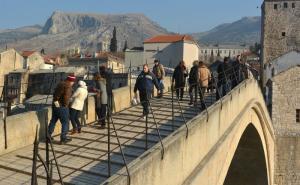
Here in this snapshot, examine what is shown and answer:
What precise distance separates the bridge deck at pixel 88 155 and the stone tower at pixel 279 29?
38879 millimetres

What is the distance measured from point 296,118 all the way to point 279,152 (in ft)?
8.97

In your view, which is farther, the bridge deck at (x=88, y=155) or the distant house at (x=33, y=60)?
the distant house at (x=33, y=60)

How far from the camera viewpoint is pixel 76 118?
30.1 feet

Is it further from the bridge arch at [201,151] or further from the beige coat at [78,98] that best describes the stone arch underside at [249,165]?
the beige coat at [78,98]

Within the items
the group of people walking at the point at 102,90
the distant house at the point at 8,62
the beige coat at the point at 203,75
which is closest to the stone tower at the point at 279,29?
the distant house at the point at 8,62

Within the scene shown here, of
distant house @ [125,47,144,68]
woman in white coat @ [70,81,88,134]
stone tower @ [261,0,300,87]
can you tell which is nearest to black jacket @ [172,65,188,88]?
woman in white coat @ [70,81,88,134]

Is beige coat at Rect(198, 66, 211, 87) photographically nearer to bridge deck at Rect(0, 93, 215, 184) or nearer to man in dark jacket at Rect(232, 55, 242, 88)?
bridge deck at Rect(0, 93, 215, 184)

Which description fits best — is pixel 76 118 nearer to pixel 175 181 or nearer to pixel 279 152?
pixel 175 181

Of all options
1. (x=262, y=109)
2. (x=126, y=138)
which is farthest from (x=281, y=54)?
(x=126, y=138)

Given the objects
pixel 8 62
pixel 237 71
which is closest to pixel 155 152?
pixel 237 71

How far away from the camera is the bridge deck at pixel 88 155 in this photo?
6.57 meters

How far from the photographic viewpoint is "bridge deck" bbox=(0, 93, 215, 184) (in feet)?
21.6

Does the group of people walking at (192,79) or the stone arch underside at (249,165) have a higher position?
the group of people walking at (192,79)

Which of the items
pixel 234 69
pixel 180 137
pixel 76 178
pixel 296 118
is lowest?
pixel 296 118
